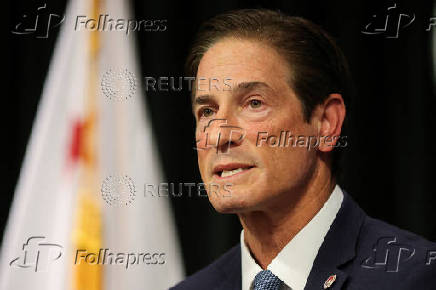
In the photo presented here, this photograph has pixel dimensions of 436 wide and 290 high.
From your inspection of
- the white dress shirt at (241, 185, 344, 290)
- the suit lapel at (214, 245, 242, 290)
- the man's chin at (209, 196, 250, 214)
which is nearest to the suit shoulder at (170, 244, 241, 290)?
the suit lapel at (214, 245, 242, 290)

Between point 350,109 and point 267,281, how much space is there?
0.63m

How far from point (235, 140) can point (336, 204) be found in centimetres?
36

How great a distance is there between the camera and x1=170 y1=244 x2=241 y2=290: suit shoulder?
2.01m

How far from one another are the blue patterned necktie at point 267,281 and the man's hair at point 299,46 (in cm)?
40

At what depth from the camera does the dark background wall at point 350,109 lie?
216 centimetres

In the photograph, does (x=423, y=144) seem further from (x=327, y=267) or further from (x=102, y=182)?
(x=102, y=182)

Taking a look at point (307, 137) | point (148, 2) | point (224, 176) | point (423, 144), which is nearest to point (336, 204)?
point (307, 137)

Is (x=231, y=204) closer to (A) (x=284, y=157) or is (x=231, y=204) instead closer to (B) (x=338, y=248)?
(A) (x=284, y=157)

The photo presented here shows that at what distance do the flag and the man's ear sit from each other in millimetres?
660

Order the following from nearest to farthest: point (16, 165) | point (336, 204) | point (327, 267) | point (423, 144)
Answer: point (327, 267)
point (336, 204)
point (423, 144)
point (16, 165)

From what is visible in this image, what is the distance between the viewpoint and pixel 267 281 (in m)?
1.78

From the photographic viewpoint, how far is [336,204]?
1857mm

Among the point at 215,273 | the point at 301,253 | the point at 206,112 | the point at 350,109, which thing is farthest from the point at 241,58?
the point at 215,273

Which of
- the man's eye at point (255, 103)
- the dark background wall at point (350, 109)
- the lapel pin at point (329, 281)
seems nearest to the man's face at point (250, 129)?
the man's eye at point (255, 103)
